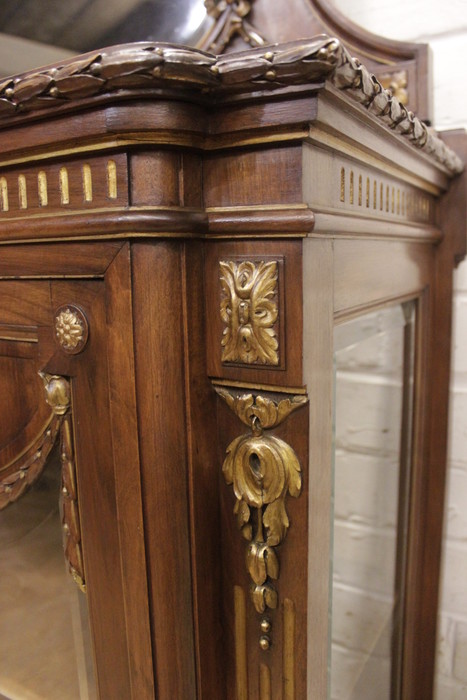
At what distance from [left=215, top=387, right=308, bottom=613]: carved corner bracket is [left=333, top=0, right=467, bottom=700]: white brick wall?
53 centimetres

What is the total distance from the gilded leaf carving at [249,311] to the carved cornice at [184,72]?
4.1 inches

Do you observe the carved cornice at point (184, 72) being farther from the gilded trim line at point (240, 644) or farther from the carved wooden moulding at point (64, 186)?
the gilded trim line at point (240, 644)

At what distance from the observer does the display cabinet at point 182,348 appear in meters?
0.36

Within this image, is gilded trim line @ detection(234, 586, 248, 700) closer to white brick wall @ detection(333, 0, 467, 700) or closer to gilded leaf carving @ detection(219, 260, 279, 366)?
gilded leaf carving @ detection(219, 260, 279, 366)

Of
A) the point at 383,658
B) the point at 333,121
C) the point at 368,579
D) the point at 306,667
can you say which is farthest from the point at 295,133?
the point at 383,658

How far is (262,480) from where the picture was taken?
1.33 feet

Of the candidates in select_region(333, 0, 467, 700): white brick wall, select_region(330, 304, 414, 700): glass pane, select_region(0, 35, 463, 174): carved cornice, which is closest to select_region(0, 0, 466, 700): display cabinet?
select_region(0, 35, 463, 174): carved cornice

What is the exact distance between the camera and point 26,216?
0.43 m

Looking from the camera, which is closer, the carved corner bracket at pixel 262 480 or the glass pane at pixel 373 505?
the carved corner bracket at pixel 262 480

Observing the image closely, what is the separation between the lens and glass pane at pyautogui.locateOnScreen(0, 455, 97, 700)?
0.48m

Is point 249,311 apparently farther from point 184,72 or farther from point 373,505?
point 373,505

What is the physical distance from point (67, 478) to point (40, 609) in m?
0.15

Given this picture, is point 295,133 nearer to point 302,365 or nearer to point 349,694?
point 302,365

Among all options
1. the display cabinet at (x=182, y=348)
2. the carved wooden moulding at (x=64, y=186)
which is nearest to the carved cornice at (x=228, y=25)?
the display cabinet at (x=182, y=348)
